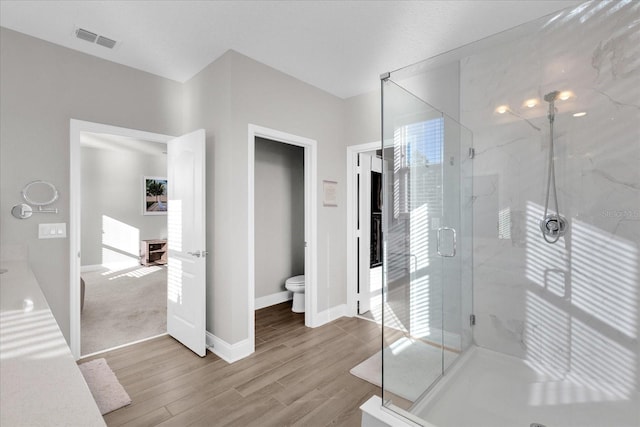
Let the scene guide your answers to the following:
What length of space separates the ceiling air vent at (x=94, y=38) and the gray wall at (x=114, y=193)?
473 cm

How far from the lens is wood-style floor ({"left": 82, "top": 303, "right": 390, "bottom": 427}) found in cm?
196

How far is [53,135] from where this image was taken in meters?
2.58

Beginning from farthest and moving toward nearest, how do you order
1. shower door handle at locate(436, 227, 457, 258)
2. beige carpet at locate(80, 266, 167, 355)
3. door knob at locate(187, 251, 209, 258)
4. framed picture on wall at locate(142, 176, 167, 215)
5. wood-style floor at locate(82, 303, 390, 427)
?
framed picture on wall at locate(142, 176, 167, 215) → beige carpet at locate(80, 266, 167, 355) → door knob at locate(187, 251, 209, 258) → shower door handle at locate(436, 227, 457, 258) → wood-style floor at locate(82, 303, 390, 427)

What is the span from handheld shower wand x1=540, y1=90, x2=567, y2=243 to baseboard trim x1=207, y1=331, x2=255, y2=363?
8.00ft

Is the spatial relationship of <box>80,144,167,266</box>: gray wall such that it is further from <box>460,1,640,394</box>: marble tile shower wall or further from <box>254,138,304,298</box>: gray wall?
<box>460,1,640,394</box>: marble tile shower wall

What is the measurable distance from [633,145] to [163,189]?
802cm

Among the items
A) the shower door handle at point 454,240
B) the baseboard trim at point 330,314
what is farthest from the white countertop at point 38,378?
the baseboard trim at point 330,314

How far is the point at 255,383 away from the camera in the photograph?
2.34 meters

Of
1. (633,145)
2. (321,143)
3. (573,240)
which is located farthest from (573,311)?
(321,143)

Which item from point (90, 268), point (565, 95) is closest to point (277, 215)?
point (565, 95)

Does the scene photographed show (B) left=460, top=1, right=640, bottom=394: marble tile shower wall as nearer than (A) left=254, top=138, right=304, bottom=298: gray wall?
Yes

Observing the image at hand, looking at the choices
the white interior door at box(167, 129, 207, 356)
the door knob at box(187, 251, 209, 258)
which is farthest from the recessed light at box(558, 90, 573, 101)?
the door knob at box(187, 251, 209, 258)

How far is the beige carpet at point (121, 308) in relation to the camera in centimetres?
313

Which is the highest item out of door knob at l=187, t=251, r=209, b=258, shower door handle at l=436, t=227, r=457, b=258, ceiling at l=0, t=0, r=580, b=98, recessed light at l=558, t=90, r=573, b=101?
ceiling at l=0, t=0, r=580, b=98
